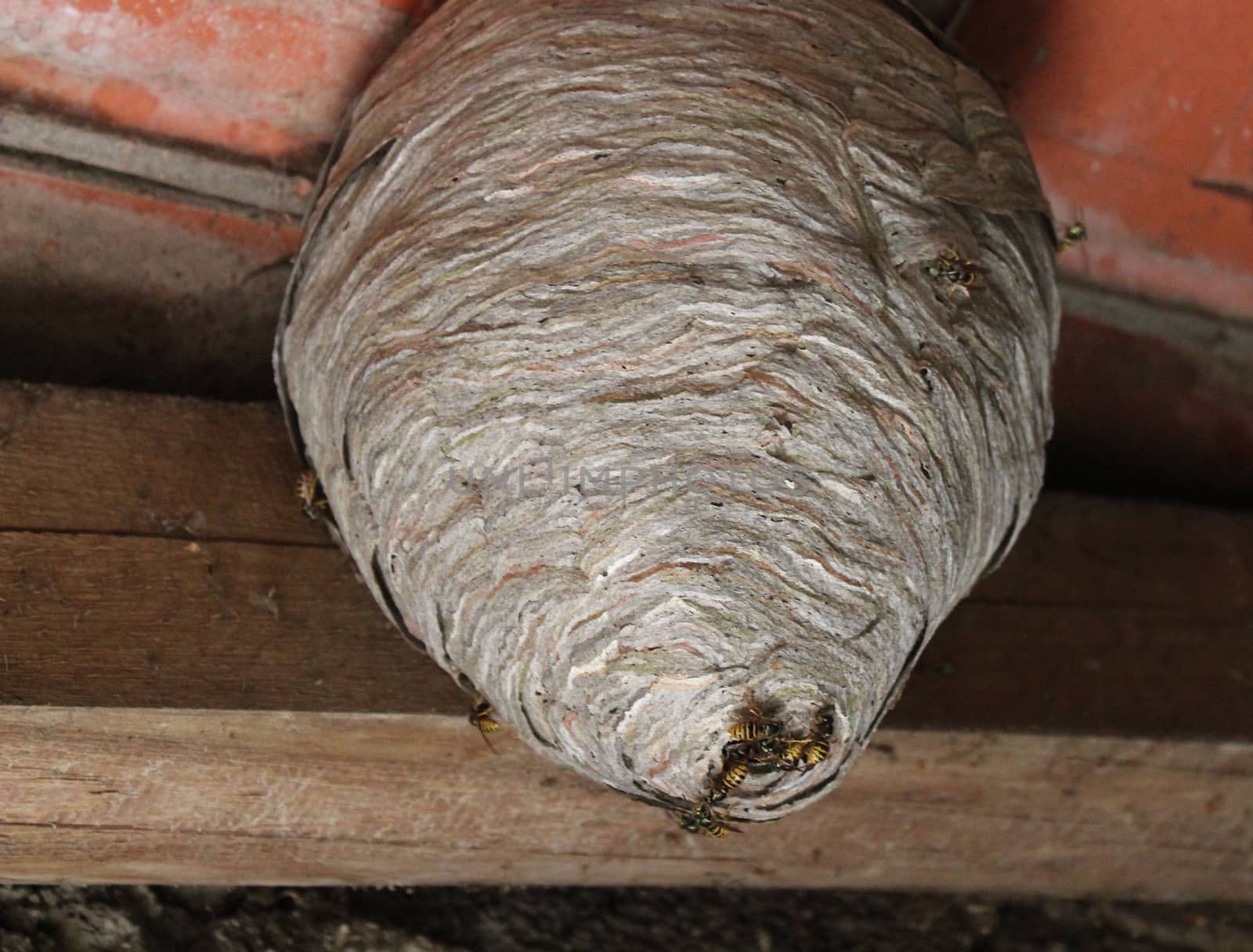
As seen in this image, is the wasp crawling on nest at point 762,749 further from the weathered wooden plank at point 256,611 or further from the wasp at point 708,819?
the weathered wooden plank at point 256,611

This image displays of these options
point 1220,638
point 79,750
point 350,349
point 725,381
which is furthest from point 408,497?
point 1220,638

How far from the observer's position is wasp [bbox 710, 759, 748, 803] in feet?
4.20

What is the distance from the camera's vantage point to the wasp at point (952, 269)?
148 centimetres

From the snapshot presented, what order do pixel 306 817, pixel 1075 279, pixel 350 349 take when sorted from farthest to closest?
1. pixel 1075 279
2. pixel 306 817
3. pixel 350 349

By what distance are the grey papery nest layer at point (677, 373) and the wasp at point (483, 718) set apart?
0.04 m

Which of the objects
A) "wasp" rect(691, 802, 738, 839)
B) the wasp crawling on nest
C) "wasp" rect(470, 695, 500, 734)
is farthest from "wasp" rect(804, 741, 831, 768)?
"wasp" rect(470, 695, 500, 734)

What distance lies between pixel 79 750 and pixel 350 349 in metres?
0.56

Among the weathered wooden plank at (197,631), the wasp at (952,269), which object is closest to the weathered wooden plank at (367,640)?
the weathered wooden plank at (197,631)

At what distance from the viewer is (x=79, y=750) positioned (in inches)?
59.5

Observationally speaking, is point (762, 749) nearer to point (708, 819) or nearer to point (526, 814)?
point (708, 819)

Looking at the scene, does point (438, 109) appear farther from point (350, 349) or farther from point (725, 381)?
point (725, 381)

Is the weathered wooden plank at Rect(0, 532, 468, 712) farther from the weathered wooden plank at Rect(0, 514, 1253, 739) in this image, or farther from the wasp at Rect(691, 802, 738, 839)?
the wasp at Rect(691, 802, 738, 839)

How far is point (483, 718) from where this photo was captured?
1613 millimetres

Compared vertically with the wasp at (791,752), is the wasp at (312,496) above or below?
below
